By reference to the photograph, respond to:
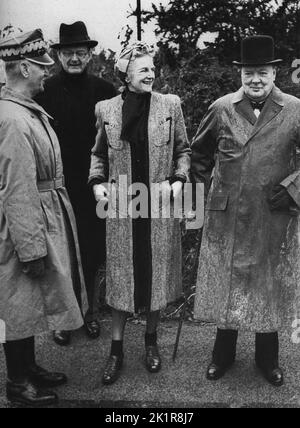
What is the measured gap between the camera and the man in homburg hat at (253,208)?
3.64 metres

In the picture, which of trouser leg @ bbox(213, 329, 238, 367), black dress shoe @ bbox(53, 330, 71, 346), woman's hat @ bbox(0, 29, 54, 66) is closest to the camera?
woman's hat @ bbox(0, 29, 54, 66)

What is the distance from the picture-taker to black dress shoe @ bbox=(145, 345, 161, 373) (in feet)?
13.4

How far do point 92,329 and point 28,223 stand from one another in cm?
170

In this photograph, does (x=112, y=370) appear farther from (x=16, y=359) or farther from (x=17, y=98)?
(x=17, y=98)

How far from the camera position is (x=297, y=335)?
425cm

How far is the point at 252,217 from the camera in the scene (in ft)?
12.2

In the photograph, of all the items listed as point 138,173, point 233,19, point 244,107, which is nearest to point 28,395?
point 138,173

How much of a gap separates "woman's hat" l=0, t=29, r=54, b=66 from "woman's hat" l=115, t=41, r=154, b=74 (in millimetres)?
528

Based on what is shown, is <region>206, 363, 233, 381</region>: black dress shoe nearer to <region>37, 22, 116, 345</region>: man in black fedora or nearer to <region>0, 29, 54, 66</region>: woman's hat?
<region>37, 22, 116, 345</region>: man in black fedora

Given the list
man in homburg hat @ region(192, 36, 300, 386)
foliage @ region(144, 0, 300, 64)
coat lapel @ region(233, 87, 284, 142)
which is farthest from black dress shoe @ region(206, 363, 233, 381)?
foliage @ region(144, 0, 300, 64)

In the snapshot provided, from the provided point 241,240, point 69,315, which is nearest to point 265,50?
point 241,240

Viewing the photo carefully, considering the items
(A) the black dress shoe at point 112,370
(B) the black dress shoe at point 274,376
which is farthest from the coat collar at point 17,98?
(B) the black dress shoe at point 274,376

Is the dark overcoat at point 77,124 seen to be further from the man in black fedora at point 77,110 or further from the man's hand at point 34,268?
the man's hand at point 34,268

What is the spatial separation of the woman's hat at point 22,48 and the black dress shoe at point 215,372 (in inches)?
83.2
